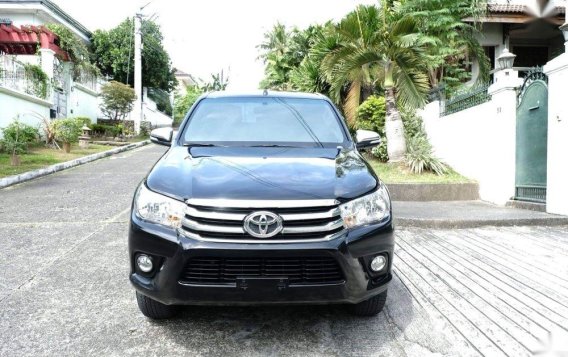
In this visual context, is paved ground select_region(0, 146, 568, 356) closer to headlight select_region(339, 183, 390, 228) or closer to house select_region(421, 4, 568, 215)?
headlight select_region(339, 183, 390, 228)

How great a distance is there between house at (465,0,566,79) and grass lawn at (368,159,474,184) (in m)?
5.98

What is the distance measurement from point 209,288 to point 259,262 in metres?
0.31

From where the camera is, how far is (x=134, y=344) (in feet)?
9.06

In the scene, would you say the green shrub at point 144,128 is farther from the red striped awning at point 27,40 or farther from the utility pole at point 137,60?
the red striped awning at point 27,40

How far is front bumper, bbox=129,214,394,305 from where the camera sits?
2.48 meters

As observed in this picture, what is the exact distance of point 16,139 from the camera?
12.7 meters

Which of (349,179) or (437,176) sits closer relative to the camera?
(349,179)

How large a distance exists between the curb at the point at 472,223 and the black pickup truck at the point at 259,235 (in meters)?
3.63

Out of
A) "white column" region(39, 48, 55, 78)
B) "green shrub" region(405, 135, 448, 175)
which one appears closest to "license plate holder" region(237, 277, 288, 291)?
"green shrub" region(405, 135, 448, 175)

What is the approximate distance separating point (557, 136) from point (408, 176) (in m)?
3.24

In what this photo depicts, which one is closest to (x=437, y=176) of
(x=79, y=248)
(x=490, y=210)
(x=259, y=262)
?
(x=490, y=210)

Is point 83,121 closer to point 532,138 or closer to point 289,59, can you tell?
point 289,59

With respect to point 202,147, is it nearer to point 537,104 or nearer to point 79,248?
point 79,248

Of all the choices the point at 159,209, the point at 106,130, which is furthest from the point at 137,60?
the point at 159,209
